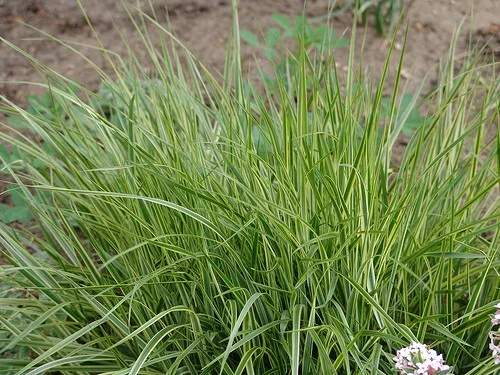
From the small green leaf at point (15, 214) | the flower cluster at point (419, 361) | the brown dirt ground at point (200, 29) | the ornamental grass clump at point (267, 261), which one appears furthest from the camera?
the brown dirt ground at point (200, 29)

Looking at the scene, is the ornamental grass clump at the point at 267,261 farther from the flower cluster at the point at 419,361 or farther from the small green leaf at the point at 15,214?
the small green leaf at the point at 15,214

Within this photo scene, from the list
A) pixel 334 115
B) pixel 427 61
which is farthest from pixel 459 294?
pixel 427 61

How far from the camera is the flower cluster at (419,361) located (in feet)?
4.55

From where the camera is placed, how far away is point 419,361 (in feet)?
4.66

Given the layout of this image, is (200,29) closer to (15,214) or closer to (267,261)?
(15,214)

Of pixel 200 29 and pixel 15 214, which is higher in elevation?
pixel 200 29

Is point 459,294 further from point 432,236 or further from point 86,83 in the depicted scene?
point 86,83

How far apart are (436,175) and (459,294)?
0.33 meters

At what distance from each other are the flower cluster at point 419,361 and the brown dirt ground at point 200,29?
2047mm

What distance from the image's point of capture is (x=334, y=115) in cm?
209

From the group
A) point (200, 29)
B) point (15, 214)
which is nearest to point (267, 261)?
point (15, 214)

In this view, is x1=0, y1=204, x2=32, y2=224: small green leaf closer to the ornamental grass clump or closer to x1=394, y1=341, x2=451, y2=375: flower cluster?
the ornamental grass clump

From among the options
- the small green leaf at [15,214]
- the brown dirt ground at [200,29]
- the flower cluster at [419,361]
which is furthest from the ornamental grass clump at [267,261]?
the brown dirt ground at [200,29]

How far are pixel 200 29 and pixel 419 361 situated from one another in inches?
99.4
